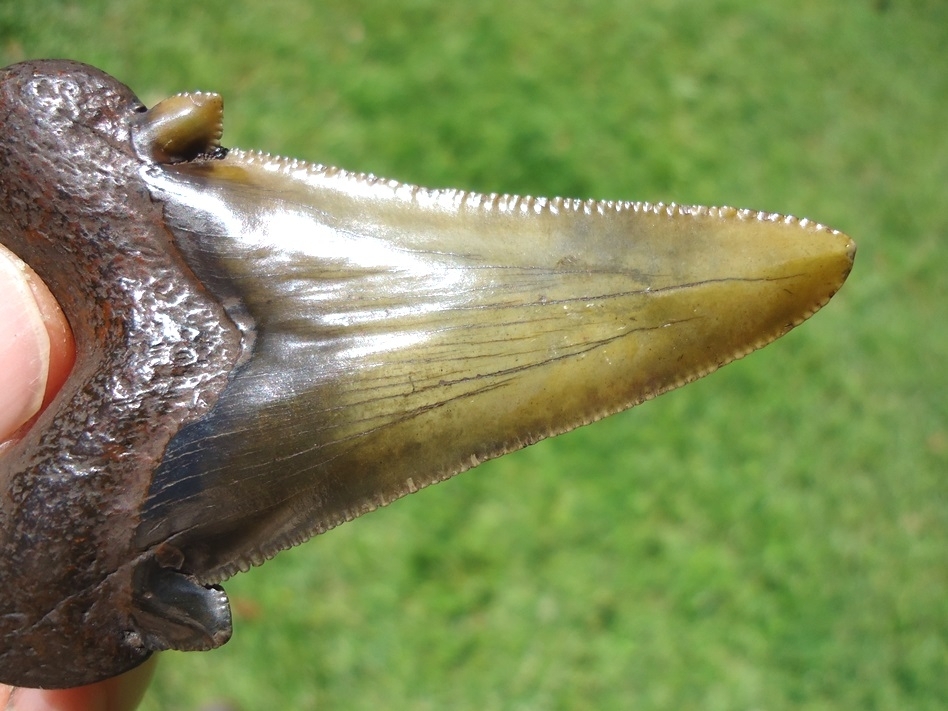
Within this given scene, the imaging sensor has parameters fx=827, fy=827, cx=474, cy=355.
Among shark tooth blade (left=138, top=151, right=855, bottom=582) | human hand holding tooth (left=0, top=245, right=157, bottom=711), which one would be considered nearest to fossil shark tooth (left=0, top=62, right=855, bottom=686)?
shark tooth blade (left=138, top=151, right=855, bottom=582)

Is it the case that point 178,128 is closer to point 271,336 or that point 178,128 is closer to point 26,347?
point 271,336

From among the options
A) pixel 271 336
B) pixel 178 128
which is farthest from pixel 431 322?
pixel 178 128

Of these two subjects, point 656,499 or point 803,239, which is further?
point 656,499

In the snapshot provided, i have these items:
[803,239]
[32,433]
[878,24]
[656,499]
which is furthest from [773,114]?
[32,433]

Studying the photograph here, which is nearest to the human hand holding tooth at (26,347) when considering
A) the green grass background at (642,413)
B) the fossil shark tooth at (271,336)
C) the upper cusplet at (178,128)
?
the fossil shark tooth at (271,336)

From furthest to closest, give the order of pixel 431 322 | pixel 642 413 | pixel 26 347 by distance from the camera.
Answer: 1. pixel 642 413
2. pixel 26 347
3. pixel 431 322

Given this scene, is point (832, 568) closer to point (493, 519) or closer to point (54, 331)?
point (493, 519)

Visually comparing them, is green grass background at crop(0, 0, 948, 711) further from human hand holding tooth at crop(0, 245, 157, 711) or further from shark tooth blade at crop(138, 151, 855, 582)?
shark tooth blade at crop(138, 151, 855, 582)
